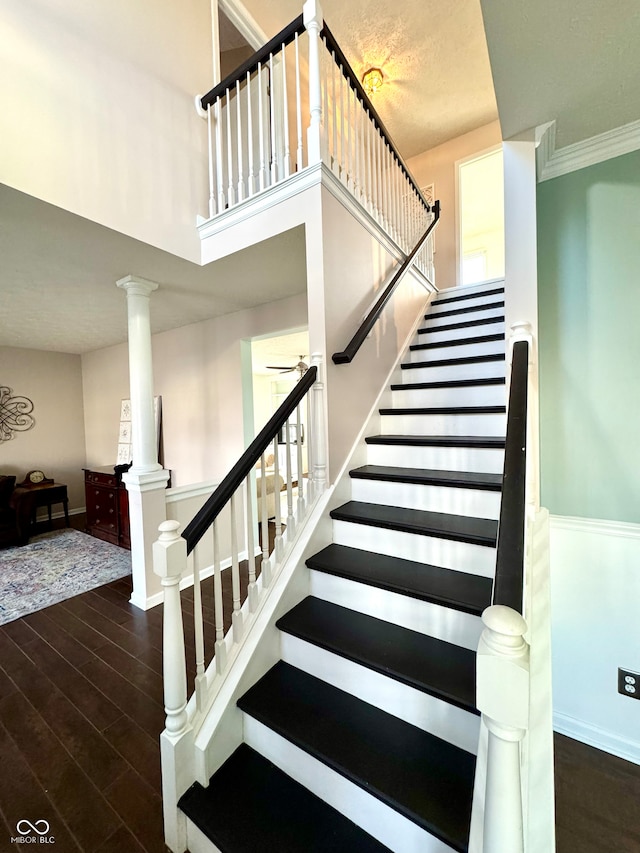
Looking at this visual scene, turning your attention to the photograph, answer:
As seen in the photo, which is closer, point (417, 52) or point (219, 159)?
point (219, 159)

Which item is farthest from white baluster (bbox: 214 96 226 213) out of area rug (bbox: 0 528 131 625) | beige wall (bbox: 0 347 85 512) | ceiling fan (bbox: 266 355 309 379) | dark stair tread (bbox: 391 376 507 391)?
beige wall (bbox: 0 347 85 512)

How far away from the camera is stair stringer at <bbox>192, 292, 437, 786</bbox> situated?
1253 mm

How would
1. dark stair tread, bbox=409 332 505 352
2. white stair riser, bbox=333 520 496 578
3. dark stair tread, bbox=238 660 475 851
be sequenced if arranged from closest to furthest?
dark stair tread, bbox=238 660 475 851 → white stair riser, bbox=333 520 496 578 → dark stair tread, bbox=409 332 505 352

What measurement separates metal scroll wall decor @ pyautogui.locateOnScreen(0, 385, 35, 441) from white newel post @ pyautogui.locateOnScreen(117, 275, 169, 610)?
3.79m

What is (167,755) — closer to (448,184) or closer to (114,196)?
(114,196)

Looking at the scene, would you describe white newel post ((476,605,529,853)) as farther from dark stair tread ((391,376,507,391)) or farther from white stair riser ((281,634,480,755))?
dark stair tread ((391,376,507,391))

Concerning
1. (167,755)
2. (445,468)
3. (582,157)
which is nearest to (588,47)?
(582,157)

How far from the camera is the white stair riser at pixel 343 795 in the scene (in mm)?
986

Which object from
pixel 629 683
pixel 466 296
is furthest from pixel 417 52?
pixel 629 683

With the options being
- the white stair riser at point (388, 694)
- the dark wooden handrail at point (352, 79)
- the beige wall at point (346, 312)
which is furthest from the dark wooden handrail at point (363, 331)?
the white stair riser at point (388, 694)

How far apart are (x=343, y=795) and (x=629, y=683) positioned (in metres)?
1.61

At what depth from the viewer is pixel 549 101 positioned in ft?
5.00

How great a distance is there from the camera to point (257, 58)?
80.8 inches

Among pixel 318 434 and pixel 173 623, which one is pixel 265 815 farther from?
pixel 318 434
